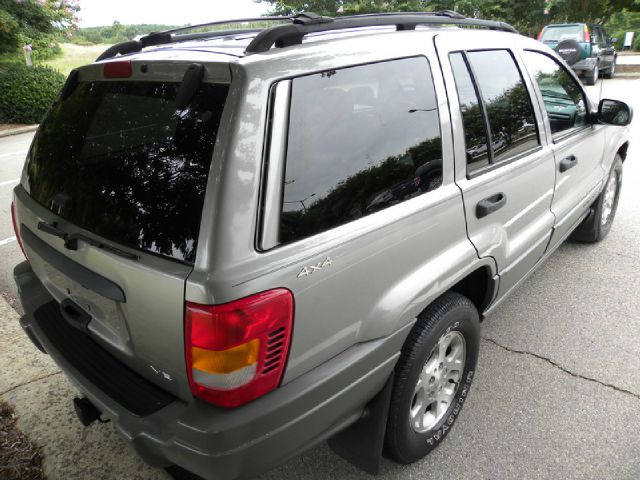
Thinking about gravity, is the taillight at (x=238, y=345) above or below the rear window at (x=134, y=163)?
below

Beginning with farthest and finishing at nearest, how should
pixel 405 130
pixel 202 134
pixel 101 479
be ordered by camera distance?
pixel 101 479
pixel 405 130
pixel 202 134

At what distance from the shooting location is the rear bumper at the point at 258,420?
1.48m

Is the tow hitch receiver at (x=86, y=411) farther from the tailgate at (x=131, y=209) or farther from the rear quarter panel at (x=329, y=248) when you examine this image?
the rear quarter panel at (x=329, y=248)

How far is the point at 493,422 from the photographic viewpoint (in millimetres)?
2473

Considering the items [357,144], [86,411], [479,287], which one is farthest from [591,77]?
[86,411]

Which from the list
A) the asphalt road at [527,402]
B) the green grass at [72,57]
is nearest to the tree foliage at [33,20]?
the green grass at [72,57]

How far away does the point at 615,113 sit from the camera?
11.4 feet

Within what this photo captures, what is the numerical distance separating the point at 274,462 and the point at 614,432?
5.87 feet

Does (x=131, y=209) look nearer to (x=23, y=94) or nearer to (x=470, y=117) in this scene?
(x=470, y=117)

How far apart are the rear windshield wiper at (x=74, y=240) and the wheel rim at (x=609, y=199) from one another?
161 inches

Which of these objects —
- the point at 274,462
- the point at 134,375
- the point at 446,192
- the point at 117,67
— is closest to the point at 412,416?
the point at 274,462

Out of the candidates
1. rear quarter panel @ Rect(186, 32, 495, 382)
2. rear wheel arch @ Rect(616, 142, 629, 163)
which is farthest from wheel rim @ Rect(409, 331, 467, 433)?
rear wheel arch @ Rect(616, 142, 629, 163)

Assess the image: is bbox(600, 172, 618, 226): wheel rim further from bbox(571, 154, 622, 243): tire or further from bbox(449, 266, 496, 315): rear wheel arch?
bbox(449, 266, 496, 315): rear wheel arch

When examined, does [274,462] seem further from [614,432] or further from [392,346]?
[614,432]
